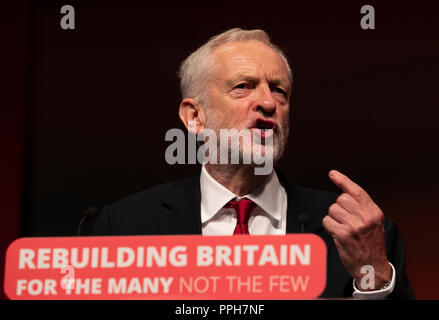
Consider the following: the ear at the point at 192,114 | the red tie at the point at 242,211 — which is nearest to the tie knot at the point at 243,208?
the red tie at the point at 242,211

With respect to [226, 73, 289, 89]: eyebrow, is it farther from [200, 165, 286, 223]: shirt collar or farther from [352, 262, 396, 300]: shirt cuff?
[352, 262, 396, 300]: shirt cuff

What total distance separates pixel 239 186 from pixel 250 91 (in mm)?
318

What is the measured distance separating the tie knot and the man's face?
165 millimetres

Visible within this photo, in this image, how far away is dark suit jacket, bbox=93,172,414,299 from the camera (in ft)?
6.92

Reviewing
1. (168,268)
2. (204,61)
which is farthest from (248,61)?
(168,268)

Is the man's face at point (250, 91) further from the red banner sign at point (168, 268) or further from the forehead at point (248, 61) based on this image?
the red banner sign at point (168, 268)

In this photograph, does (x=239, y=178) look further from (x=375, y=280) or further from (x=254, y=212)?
(x=375, y=280)

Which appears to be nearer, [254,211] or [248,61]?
[254,211]

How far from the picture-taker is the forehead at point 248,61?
233 cm

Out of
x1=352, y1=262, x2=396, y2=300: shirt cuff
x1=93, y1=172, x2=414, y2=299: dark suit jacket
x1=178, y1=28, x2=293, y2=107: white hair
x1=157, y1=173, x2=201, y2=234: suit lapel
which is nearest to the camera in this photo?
x1=352, y1=262, x2=396, y2=300: shirt cuff

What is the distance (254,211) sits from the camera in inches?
87.9

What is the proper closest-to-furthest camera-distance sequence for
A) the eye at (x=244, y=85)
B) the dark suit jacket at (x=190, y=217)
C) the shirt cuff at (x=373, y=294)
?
the shirt cuff at (x=373, y=294) → the dark suit jacket at (x=190, y=217) → the eye at (x=244, y=85)

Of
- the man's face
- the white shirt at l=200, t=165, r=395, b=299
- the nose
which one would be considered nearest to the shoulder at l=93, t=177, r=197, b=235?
the white shirt at l=200, t=165, r=395, b=299
